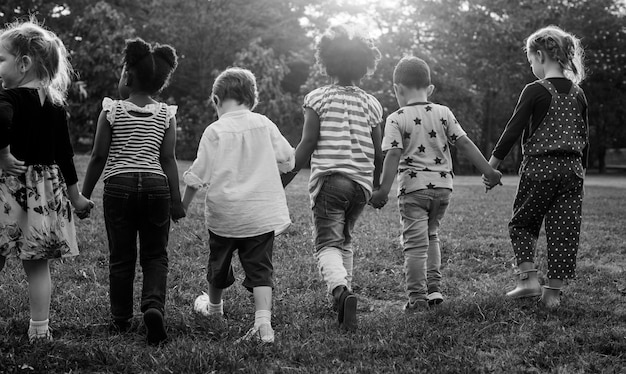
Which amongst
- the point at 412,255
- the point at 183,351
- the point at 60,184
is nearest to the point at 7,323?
the point at 60,184

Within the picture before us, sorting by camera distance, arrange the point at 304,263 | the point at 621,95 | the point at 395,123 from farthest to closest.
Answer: the point at 621,95
the point at 304,263
the point at 395,123

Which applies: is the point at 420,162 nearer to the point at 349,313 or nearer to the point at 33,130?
the point at 349,313

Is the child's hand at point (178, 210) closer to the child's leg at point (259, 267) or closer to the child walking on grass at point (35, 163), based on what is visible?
the child's leg at point (259, 267)

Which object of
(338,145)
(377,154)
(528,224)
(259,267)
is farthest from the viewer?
(528,224)

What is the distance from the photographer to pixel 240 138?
3443 millimetres

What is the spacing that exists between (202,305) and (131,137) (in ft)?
3.97

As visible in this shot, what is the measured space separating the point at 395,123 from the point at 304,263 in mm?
1876

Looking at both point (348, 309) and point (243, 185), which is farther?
point (348, 309)

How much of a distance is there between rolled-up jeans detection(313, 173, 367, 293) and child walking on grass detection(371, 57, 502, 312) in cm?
41

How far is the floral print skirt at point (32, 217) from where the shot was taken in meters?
3.14

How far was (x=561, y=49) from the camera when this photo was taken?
416 centimetres

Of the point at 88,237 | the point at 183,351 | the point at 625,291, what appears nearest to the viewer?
the point at 183,351

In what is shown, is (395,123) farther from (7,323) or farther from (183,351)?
(7,323)

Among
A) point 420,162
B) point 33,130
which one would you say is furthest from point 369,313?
point 33,130
